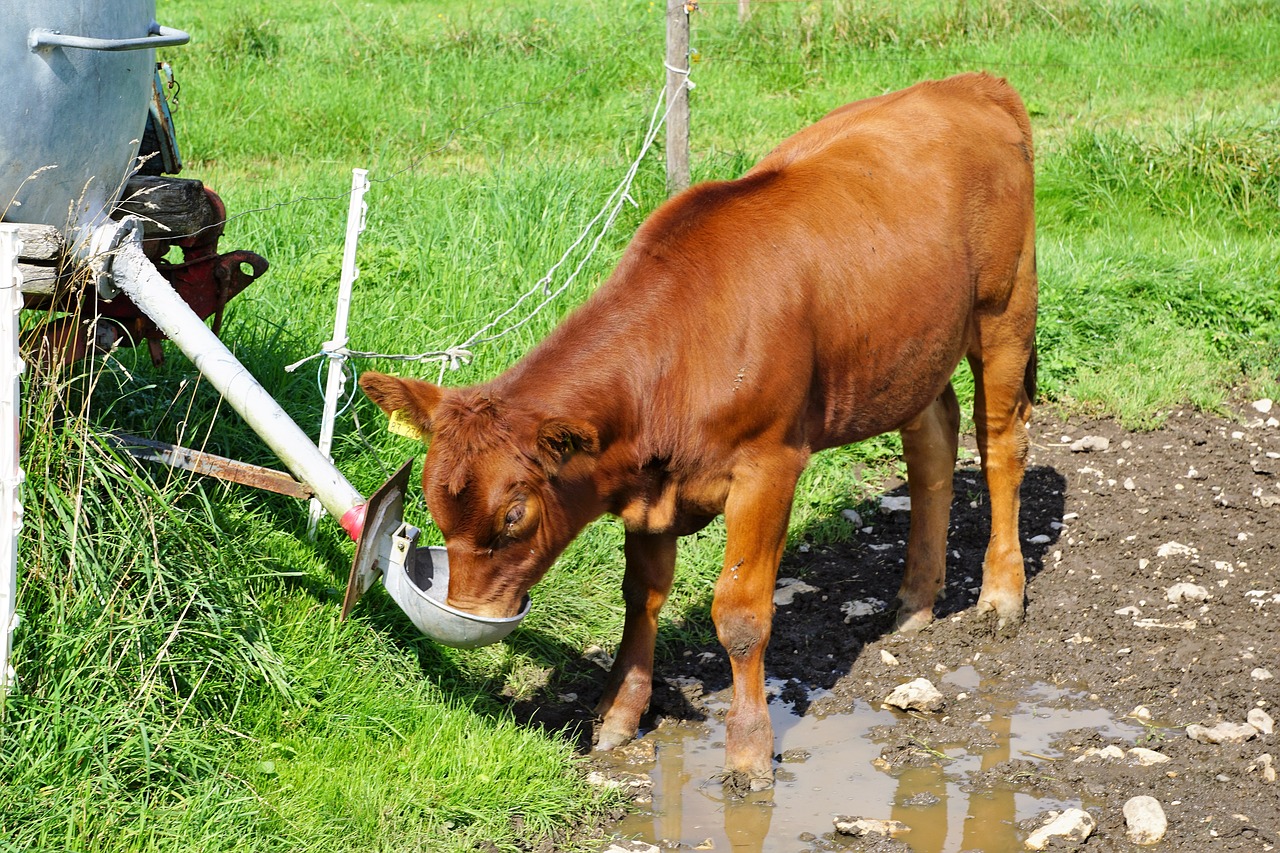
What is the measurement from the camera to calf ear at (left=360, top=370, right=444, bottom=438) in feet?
13.4

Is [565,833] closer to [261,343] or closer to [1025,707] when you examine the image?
[1025,707]

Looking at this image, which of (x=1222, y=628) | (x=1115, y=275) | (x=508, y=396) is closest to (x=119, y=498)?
(x=508, y=396)

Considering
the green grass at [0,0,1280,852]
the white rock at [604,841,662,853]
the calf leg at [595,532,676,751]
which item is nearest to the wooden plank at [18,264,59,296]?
the green grass at [0,0,1280,852]

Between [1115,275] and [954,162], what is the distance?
141 inches

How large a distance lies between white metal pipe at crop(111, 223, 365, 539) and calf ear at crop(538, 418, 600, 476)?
0.75m

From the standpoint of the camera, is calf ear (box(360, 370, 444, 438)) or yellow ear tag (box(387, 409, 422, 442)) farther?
yellow ear tag (box(387, 409, 422, 442))

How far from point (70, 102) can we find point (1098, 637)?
433cm

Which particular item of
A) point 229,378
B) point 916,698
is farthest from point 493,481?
point 916,698

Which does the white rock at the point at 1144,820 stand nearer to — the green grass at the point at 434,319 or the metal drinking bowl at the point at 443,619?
the green grass at the point at 434,319

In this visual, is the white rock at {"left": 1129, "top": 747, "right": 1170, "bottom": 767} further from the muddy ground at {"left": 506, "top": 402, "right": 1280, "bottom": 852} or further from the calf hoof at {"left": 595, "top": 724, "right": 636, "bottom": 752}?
the calf hoof at {"left": 595, "top": 724, "right": 636, "bottom": 752}

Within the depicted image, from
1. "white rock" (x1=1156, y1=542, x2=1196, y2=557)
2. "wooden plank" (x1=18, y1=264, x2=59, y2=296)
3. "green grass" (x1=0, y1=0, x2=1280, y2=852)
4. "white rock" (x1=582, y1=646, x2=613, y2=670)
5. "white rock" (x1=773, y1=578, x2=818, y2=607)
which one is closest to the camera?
"green grass" (x1=0, y1=0, x2=1280, y2=852)

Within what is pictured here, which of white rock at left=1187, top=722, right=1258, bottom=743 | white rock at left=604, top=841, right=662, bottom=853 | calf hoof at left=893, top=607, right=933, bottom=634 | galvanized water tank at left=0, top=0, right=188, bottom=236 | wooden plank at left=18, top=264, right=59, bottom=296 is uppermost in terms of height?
galvanized water tank at left=0, top=0, right=188, bottom=236

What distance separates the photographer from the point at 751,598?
4.54 m

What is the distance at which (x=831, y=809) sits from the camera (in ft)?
14.3
